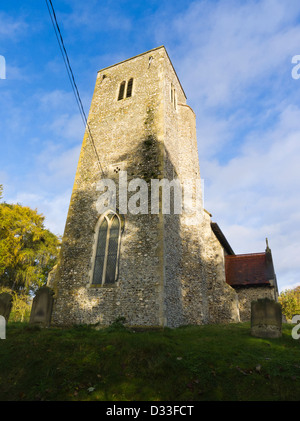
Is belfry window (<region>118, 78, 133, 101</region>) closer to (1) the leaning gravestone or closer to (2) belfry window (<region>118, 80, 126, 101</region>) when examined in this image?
(2) belfry window (<region>118, 80, 126, 101</region>)

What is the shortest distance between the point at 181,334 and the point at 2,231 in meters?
23.2

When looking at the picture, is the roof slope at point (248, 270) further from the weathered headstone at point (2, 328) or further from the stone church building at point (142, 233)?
the weathered headstone at point (2, 328)

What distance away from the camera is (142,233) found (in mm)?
12625

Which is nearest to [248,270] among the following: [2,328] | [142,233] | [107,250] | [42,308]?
[142,233]

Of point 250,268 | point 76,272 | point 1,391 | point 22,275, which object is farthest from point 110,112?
point 22,275

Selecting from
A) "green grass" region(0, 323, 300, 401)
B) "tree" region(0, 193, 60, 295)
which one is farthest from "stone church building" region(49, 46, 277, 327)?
"tree" region(0, 193, 60, 295)

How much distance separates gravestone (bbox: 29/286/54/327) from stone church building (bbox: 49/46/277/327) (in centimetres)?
117

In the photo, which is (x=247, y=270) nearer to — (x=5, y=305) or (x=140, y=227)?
(x=140, y=227)

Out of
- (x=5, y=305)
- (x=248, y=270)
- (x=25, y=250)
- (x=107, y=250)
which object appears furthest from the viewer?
(x=25, y=250)

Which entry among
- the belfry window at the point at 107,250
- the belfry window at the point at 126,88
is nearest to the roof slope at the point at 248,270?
the belfry window at the point at 107,250

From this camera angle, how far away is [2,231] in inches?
1059

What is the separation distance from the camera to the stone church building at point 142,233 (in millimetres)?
11789

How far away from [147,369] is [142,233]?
6.77 m

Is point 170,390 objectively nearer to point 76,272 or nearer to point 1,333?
point 1,333
